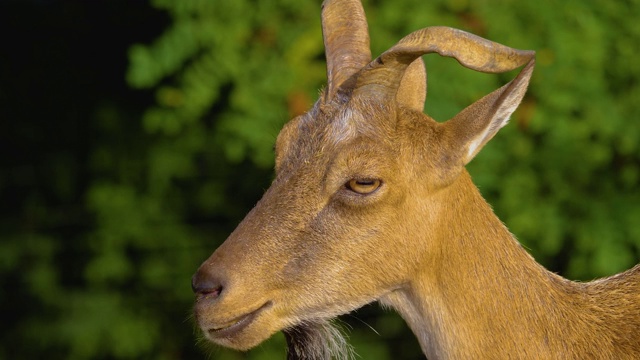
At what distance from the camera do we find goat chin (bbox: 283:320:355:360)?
4.27m

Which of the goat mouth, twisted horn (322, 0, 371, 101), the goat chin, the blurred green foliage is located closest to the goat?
the goat mouth

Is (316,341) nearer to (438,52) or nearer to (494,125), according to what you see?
(494,125)

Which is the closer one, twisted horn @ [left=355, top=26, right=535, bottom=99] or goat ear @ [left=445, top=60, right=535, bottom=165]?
twisted horn @ [left=355, top=26, right=535, bottom=99]

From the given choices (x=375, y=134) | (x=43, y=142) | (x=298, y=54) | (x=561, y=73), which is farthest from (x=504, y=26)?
(x=43, y=142)

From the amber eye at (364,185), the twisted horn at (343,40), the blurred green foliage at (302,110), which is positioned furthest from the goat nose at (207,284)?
the blurred green foliage at (302,110)

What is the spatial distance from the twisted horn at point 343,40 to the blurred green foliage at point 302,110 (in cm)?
168

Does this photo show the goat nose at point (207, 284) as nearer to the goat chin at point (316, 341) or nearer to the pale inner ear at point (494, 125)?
the goat chin at point (316, 341)

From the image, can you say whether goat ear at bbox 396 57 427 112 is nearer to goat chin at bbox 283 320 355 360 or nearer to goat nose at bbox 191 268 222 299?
goat chin at bbox 283 320 355 360

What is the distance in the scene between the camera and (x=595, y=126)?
6891 mm

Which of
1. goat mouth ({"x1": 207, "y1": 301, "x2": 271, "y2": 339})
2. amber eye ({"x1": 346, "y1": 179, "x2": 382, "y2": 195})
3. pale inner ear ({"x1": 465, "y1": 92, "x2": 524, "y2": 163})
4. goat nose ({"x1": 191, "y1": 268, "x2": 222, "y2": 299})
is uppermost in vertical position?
pale inner ear ({"x1": 465, "y1": 92, "x2": 524, "y2": 163})

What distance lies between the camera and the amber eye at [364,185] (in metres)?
3.96

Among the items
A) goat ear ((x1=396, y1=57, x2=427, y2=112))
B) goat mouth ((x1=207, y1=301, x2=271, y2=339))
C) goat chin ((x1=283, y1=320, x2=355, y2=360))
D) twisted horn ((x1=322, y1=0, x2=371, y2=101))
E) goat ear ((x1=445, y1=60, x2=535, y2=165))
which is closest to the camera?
goat ear ((x1=445, y1=60, x2=535, y2=165))

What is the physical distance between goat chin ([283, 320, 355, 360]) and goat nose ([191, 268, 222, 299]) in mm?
419

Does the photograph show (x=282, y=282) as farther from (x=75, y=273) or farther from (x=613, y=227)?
(x=75, y=273)
